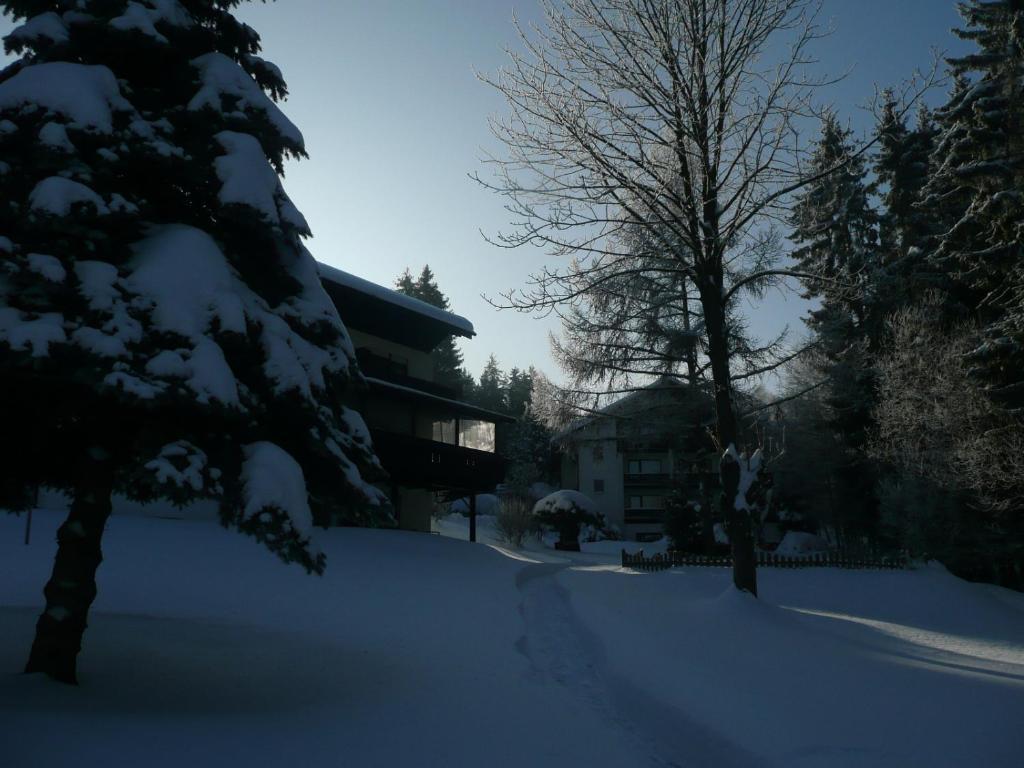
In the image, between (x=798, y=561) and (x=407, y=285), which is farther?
(x=407, y=285)

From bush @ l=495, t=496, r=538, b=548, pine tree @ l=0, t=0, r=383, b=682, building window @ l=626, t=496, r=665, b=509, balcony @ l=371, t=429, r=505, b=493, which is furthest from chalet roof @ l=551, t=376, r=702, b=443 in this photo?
building window @ l=626, t=496, r=665, b=509

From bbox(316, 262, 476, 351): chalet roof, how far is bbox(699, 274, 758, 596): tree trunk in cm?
1209

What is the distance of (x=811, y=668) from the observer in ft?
28.9

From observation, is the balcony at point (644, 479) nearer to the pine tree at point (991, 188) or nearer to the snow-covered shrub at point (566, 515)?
the snow-covered shrub at point (566, 515)

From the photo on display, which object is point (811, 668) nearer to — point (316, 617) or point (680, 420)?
point (316, 617)

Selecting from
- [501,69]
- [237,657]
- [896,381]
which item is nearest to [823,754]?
[237,657]

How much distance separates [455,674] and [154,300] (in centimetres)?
544

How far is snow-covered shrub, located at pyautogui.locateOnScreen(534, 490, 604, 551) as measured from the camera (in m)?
39.0

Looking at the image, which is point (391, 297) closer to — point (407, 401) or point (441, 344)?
point (407, 401)

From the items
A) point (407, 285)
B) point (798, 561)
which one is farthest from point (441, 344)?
point (798, 561)

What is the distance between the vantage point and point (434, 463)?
22969mm

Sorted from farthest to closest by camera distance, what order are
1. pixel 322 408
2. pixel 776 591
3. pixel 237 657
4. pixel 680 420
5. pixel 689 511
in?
1. pixel 689 511
2. pixel 680 420
3. pixel 776 591
4. pixel 237 657
5. pixel 322 408

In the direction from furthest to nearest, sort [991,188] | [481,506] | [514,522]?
[481,506] < [514,522] < [991,188]

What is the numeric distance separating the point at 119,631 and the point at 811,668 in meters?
8.60
